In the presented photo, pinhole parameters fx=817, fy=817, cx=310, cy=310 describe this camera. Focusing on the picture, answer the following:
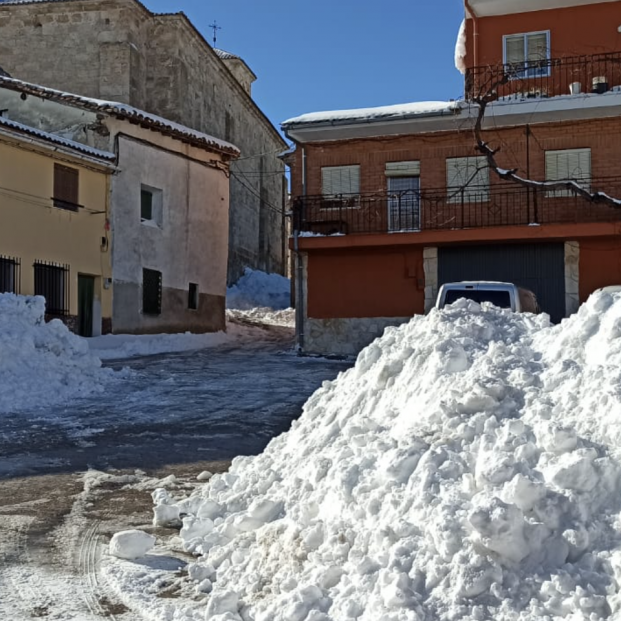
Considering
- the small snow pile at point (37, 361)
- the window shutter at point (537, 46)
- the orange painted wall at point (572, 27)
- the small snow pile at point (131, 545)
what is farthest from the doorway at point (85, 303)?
the small snow pile at point (131, 545)

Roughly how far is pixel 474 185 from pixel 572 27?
14.4 feet

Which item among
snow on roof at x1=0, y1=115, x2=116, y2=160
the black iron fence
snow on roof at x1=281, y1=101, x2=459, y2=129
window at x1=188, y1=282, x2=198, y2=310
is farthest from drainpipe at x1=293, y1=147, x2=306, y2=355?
the black iron fence

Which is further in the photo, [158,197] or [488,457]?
[158,197]

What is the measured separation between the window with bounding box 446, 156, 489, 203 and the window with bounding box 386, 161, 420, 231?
81 centimetres

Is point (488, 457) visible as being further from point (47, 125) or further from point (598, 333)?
point (47, 125)

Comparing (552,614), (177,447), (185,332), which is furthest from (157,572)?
(185,332)

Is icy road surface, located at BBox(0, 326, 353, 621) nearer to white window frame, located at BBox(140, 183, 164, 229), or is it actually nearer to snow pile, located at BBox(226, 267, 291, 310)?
white window frame, located at BBox(140, 183, 164, 229)

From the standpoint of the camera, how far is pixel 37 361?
13.2 metres

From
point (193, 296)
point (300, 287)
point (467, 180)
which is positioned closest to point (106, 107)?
point (193, 296)

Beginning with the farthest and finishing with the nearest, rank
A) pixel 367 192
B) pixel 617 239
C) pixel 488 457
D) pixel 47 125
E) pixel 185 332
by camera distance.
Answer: pixel 185 332
pixel 47 125
pixel 367 192
pixel 617 239
pixel 488 457

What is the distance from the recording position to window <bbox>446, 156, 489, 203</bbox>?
19453 mm

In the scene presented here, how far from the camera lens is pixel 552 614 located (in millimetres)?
3500

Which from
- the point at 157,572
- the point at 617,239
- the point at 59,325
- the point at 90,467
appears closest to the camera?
the point at 157,572

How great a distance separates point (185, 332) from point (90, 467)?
53.0 feet
